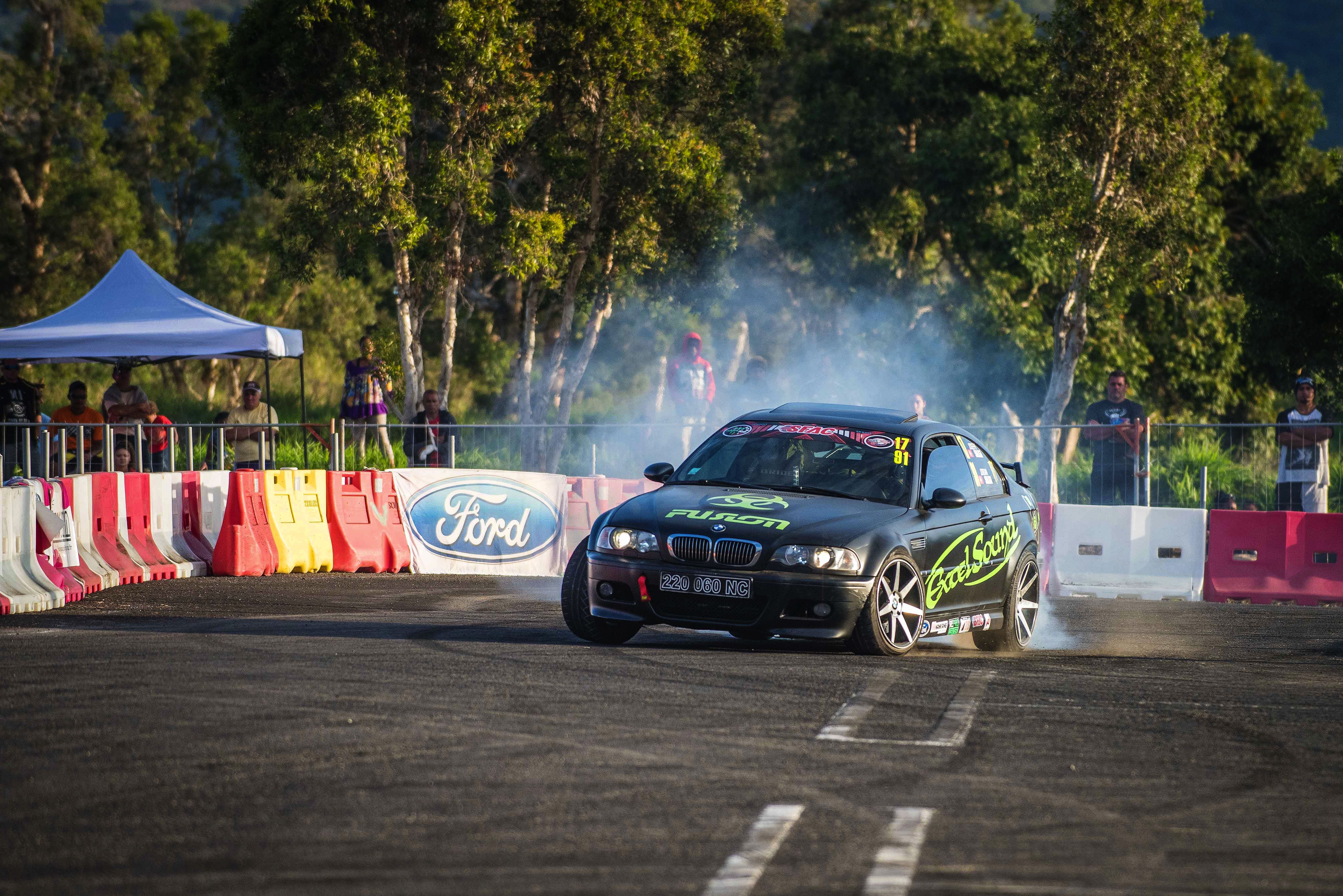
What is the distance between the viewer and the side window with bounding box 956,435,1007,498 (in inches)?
424

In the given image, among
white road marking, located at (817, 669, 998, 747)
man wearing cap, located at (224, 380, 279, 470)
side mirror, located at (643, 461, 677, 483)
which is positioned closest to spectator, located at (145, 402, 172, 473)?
man wearing cap, located at (224, 380, 279, 470)

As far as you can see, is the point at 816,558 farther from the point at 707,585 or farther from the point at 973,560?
the point at 973,560

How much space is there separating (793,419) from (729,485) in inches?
26.8

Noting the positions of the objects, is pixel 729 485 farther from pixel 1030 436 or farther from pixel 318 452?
pixel 1030 436

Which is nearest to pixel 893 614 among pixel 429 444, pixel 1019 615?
pixel 1019 615

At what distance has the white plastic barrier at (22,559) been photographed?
11156mm

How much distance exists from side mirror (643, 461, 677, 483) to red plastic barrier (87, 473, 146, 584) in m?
5.12

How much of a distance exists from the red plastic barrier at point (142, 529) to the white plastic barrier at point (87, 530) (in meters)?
0.49

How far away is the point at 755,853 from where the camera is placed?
4738 mm

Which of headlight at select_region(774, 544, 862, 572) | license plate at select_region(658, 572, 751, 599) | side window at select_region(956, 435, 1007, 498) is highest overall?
side window at select_region(956, 435, 1007, 498)

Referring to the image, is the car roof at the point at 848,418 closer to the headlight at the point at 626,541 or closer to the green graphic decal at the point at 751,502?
the green graphic decal at the point at 751,502

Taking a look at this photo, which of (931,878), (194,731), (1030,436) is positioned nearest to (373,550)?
(194,731)

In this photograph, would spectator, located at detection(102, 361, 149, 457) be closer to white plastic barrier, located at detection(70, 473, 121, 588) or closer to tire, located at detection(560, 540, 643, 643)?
white plastic barrier, located at detection(70, 473, 121, 588)

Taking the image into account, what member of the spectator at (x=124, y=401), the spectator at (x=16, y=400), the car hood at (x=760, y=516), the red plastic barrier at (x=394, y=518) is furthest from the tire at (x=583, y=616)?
the spectator at (x=124, y=401)
